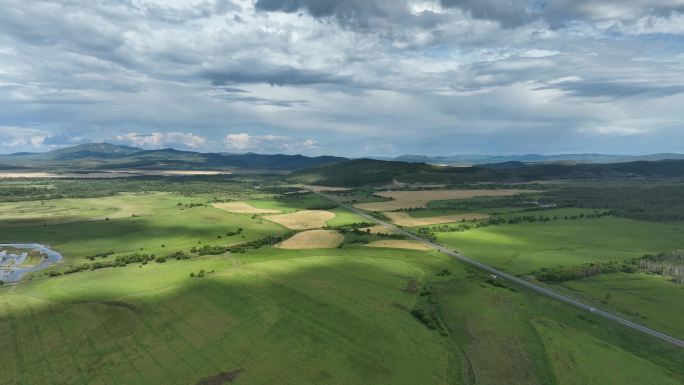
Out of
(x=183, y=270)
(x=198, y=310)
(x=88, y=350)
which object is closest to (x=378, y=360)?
(x=198, y=310)

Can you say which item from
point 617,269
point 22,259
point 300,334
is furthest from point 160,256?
point 617,269

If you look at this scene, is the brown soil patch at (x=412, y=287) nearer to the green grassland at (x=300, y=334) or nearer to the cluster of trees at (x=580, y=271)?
the green grassland at (x=300, y=334)

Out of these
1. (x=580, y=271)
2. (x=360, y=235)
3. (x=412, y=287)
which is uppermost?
(x=580, y=271)

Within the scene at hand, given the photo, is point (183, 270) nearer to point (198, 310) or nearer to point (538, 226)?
point (198, 310)

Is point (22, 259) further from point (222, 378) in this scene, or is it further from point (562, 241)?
point (562, 241)

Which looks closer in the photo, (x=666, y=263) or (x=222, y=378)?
(x=222, y=378)

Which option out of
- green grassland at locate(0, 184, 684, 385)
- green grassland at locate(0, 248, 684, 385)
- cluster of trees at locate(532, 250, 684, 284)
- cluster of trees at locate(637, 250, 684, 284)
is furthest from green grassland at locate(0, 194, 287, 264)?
cluster of trees at locate(637, 250, 684, 284)

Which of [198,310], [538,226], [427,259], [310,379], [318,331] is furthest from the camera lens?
[538,226]
